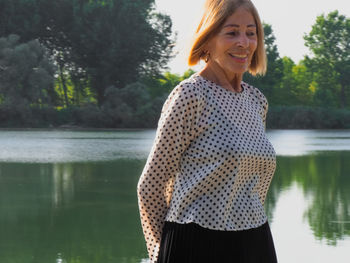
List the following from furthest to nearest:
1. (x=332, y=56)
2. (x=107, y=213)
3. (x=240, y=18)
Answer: (x=332, y=56) → (x=107, y=213) → (x=240, y=18)

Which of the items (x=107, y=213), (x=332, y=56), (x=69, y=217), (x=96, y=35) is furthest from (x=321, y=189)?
(x=332, y=56)

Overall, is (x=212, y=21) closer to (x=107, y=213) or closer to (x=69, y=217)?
(x=69, y=217)

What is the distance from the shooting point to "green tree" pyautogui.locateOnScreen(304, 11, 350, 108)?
61688 millimetres

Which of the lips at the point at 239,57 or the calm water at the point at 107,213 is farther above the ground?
the lips at the point at 239,57

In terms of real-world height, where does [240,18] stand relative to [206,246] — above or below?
above

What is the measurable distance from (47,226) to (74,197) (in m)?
2.28

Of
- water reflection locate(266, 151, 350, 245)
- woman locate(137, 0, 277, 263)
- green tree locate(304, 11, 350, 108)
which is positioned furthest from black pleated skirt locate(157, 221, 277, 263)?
green tree locate(304, 11, 350, 108)

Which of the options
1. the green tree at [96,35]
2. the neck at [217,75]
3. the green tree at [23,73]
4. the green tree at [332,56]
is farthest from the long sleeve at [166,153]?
the green tree at [332,56]

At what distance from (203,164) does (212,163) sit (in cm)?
2

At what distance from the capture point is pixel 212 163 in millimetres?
1768

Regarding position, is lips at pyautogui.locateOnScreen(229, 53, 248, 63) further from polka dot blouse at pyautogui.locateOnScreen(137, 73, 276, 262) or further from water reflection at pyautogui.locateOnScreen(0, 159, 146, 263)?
water reflection at pyautogui.locateOnScreen(0, 159, 146, 263)

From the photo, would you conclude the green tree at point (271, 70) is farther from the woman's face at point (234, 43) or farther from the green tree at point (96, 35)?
the woman's face at point (234, 43)

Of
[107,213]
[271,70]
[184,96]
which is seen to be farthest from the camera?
[271,70]

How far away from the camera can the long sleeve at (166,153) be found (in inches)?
68.5
